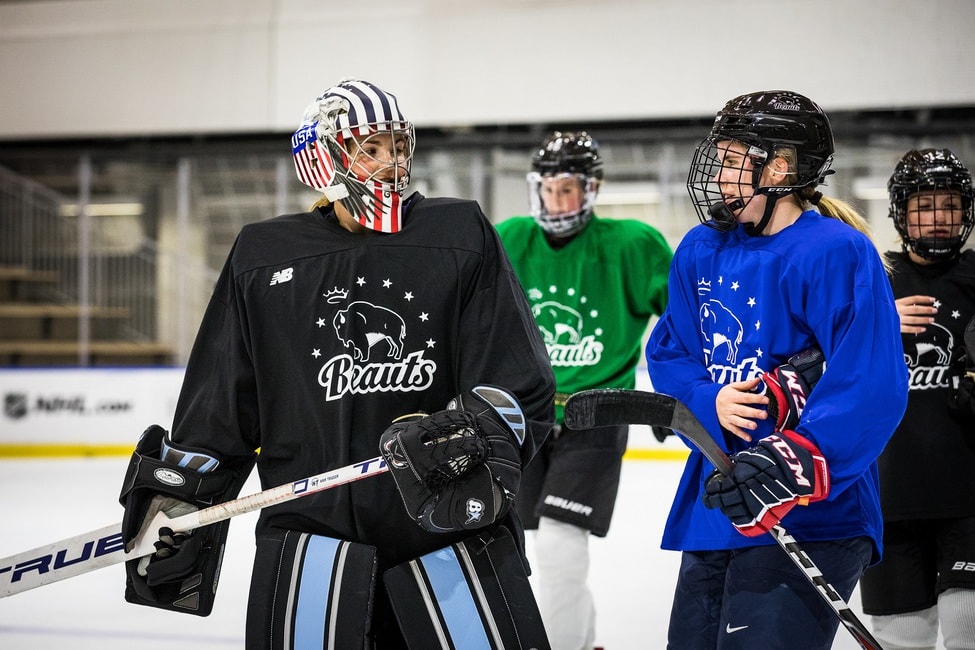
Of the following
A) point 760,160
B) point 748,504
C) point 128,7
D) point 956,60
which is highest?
point 128,7

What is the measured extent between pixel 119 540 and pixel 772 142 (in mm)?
1171

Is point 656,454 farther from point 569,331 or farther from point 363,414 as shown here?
point 363,414

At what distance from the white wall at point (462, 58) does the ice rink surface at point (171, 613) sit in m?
3.68

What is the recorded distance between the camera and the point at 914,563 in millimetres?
2375

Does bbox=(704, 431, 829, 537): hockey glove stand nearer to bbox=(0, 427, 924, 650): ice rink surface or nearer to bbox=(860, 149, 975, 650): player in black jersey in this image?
bbox=(860, 149, 975, 650): player in black jersey

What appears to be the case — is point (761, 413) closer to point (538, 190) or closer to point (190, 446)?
point (190, 446)

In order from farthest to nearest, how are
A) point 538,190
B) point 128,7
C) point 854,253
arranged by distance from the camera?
1. point 128,7
2. point 538,190
3. point 854,253

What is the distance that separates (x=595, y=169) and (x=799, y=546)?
1.69m

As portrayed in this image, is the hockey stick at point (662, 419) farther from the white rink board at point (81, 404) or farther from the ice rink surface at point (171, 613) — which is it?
the white rink board at point (81, 404)

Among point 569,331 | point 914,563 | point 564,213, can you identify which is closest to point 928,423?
point 914,563

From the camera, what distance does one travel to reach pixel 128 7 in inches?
357

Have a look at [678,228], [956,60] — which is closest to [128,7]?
[678,228]

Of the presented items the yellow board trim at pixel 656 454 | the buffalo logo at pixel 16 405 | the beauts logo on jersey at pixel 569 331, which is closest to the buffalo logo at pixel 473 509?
the beauts logo on jersey at pixel 569 331

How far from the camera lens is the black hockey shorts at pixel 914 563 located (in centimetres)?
230
